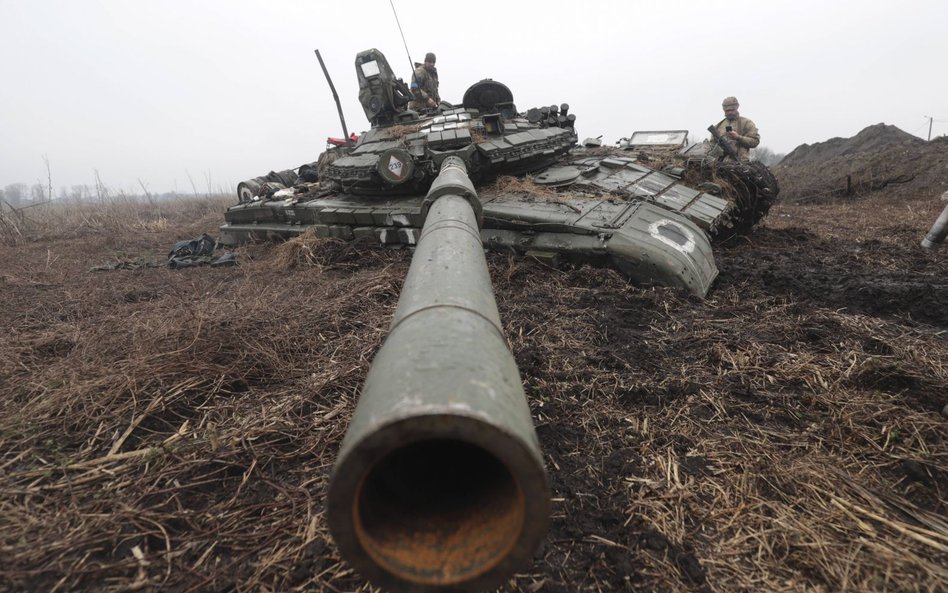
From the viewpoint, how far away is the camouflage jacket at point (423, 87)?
872 centimetres

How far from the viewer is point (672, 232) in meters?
5.07

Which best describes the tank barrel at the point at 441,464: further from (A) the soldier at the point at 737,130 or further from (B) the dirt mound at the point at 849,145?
(B) the dirt mound at the point at 849,145

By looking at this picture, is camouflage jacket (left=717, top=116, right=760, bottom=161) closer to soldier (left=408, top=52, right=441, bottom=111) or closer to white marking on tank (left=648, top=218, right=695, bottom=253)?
white marking on tank (left=648, top=218, right=695, bottom=253)

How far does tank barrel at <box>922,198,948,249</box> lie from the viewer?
5719 millimetres

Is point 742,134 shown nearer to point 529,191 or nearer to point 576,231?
point 529,191

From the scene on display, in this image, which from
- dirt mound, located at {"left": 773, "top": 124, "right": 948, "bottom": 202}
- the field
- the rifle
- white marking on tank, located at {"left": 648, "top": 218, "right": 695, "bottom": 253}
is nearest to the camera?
the field

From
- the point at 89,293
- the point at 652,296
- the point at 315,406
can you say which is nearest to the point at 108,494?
the point at 315,406

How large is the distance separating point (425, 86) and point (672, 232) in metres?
6.29

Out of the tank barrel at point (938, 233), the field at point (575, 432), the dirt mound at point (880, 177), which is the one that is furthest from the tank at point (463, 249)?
the dirt mound at point (880, 177)

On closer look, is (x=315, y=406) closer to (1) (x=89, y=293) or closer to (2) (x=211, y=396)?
(2) (x=211, y=396)

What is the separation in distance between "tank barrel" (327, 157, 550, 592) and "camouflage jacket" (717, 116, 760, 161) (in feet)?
29.9

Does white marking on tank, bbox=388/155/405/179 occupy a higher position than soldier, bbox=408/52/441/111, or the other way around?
soldier, bbox=408/52/441/111

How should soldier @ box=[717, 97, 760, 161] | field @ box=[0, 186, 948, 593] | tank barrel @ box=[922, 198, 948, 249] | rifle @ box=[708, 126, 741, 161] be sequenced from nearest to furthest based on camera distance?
1. field @ box=[0, 186, 948, 593]
2. tank barrel @ box=[922, 198, 948, 249]
3. rifle @ box=[708, 126, 741, 161]
4. soldier @ box=[717, 97, 760, 161]

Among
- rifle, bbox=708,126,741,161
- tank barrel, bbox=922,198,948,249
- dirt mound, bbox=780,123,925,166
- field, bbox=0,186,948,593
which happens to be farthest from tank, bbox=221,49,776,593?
dirt mound, bbox=780,123,925,166
